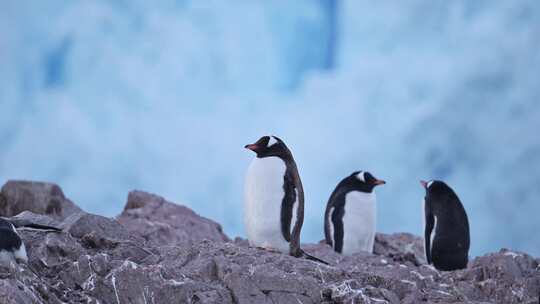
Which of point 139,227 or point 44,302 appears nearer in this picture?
point 44,302

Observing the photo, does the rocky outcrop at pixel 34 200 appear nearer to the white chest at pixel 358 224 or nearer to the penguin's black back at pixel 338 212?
the penguin's black back at pixel 338 212

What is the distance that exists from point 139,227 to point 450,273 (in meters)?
6.28

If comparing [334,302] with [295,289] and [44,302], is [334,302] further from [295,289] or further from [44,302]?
[44,302]

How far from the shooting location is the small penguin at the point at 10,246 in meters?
6.72

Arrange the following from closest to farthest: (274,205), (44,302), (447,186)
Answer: (44,302)
(274,205)
(447,186)

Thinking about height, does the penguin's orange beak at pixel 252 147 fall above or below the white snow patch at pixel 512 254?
above

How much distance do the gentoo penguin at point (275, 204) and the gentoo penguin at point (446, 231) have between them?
383 cm

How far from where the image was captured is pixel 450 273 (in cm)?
1027

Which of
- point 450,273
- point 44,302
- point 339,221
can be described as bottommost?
point 44,302

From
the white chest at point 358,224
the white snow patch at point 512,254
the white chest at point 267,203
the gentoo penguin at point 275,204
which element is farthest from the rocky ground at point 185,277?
the white chest at point 358,224

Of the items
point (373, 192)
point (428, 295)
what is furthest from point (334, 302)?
point (373, 192)

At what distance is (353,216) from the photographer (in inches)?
548

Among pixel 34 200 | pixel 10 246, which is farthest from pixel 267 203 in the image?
pixel 34 200

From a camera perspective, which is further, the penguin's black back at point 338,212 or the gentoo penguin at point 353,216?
the penguin's black back at point 338,212
